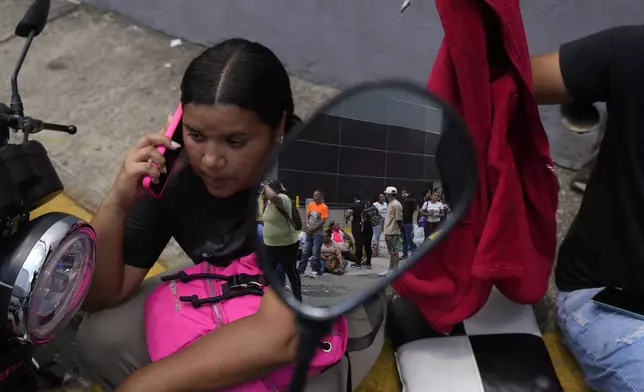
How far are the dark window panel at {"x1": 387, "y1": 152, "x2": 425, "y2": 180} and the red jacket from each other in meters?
0.37

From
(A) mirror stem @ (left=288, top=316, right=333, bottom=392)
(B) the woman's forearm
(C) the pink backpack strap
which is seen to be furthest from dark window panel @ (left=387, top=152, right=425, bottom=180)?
(B) the woman's forearm

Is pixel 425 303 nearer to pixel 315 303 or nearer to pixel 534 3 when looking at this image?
pixel 315 303

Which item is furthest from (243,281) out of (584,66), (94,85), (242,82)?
(94,85)

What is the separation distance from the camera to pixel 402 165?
3.39 feet

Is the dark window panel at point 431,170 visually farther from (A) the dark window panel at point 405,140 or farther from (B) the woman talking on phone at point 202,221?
(B) the woman talking on phone at point 202,221

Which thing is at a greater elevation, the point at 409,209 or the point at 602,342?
the point at 409,209

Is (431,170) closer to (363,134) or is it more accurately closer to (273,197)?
(363,134)

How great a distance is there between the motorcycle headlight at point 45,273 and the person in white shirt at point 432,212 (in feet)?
2.16

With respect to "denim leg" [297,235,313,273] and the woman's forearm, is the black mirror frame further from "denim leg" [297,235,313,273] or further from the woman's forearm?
the woman's forearm

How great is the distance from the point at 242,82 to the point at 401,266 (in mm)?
628

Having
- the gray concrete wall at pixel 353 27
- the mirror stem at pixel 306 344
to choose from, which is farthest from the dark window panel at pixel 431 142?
the gray concrete wall at pixel 353 27

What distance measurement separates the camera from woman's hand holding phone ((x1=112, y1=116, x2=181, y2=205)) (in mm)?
1487

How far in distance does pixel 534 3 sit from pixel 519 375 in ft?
4.70

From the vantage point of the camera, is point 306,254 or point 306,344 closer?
point 306,344
